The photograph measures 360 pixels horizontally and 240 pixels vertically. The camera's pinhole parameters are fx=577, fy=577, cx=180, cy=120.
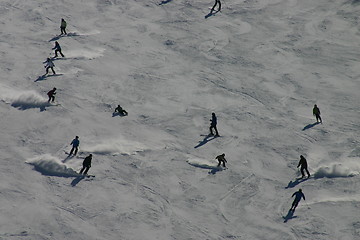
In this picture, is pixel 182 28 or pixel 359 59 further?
pixel 182 28

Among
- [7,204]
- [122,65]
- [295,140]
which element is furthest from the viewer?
[122,65]

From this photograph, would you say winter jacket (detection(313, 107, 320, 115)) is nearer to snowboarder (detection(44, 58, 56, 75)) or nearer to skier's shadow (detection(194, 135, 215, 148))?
skier's shadow (detection(194, 135, 215, 148))

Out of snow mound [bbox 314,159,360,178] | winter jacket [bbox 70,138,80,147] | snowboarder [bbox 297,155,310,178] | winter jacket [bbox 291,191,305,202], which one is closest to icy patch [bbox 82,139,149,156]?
winter jacket [bbox 70,138,80,147]

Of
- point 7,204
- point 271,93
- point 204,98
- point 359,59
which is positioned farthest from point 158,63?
point 7,204

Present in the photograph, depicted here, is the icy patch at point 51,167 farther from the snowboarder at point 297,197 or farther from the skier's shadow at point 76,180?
the snowboarder at point 297,197

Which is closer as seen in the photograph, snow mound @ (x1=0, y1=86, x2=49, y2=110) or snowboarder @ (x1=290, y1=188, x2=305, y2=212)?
snowboarder @ (x1=290, y1=188, x2=305, y2=212)

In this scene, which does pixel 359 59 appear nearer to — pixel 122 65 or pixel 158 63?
pixel 158 63

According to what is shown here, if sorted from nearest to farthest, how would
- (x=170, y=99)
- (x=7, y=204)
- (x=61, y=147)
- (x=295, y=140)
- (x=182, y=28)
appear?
(x=7, y=204)
(x=61, y=147)
(x=295, y=140)
(x=170, y=99)
(x=182, y=28)
